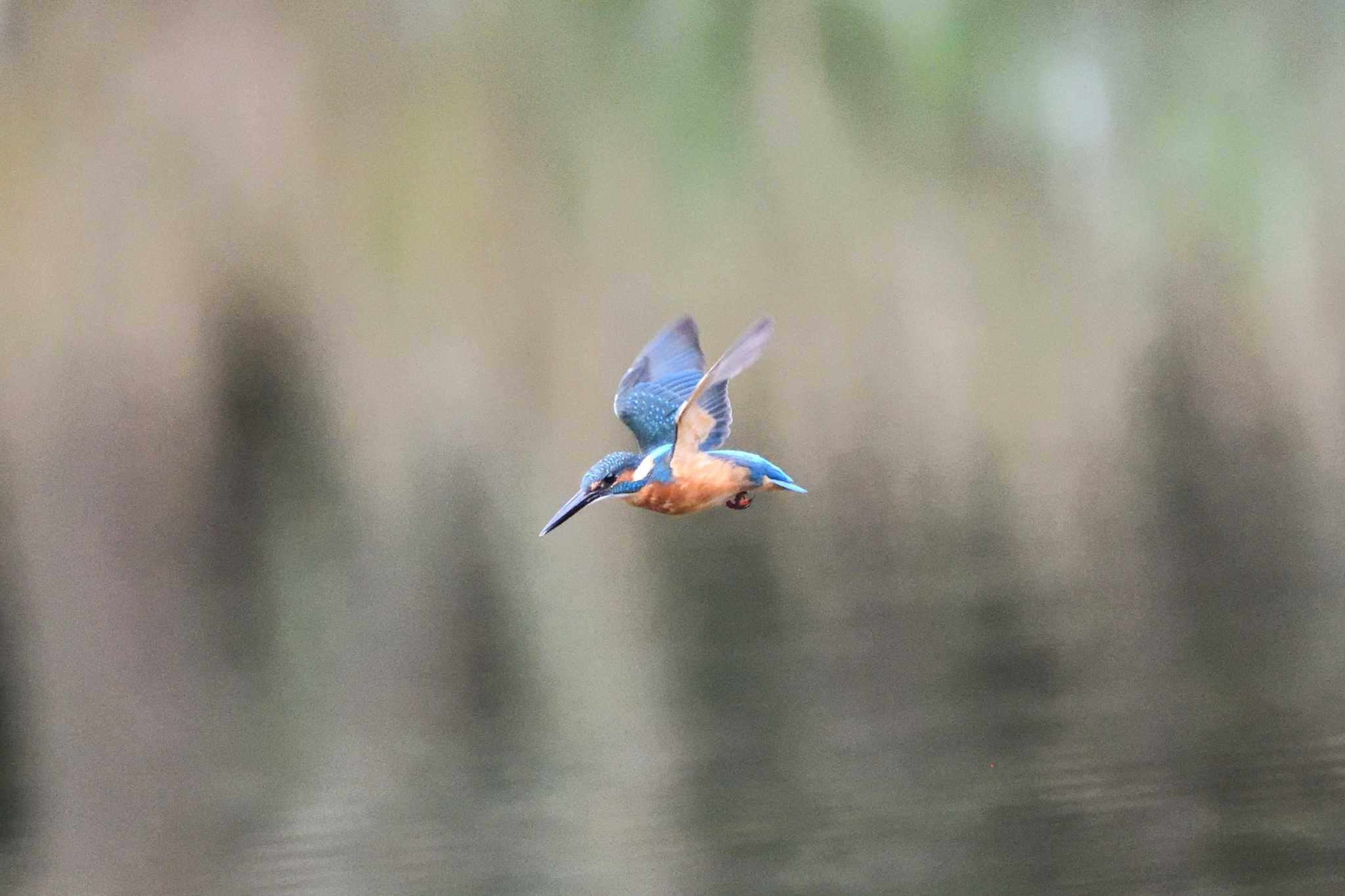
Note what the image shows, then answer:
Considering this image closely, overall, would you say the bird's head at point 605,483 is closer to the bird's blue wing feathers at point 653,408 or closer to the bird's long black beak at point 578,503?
the bird's long black beak at point 578,503

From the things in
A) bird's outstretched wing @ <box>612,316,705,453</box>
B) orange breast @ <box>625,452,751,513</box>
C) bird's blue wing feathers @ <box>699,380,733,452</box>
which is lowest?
orange breast @ <box>625,452,751,513</box>

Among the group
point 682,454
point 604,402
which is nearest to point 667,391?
point 682,454

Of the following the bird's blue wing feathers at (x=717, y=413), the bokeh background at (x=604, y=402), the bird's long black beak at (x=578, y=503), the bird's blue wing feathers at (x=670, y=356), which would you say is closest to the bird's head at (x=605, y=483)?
the bird's long black beak at (x=578, y=503)

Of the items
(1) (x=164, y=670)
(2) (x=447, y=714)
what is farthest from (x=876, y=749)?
(1) (x=164, y=670)

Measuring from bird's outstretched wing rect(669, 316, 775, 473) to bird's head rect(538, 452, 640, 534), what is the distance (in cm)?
5

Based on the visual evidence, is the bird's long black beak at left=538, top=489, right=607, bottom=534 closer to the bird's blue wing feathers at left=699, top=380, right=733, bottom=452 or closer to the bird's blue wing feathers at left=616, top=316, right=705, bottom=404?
the bird's blue wing feathers at left=699, top=380, right=733, bottom=452

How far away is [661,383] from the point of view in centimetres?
154

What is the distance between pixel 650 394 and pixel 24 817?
1374mm

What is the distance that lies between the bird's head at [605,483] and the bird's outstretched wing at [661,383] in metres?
0.14

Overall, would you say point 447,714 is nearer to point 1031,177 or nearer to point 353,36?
point 353,36

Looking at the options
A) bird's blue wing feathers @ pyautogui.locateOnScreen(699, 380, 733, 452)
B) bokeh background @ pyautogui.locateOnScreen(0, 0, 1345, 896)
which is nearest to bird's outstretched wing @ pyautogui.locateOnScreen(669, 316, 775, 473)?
bird's blue wing feathers @ pyautogui.locateOnScreen(699, 380, 733, 452)

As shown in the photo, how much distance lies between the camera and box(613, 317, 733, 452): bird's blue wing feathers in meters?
1.42

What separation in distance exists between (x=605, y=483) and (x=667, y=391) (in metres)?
0.28

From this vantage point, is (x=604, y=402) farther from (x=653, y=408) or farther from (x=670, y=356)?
(x=653, y=408)
